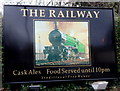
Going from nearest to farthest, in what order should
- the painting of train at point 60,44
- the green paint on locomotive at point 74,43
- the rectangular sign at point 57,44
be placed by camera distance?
the rectangular sign at point 57,44 → the painting of train at point 60,44 → the green paint on locomotive at point 74,43

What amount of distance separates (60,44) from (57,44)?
3.6 inches

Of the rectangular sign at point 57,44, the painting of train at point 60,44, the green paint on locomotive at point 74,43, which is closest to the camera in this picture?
the rectangular sign at point 57,44

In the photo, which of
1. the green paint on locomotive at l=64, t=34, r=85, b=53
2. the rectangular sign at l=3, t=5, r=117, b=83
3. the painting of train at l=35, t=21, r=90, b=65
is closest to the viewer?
the rectangular sign at l=3, t=5, r=117, b=83

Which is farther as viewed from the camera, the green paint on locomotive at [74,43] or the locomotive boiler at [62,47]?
the green paint on locomotive at [74,43]

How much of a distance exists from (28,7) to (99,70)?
9.63 ft

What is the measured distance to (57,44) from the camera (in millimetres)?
6230

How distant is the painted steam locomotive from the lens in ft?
20.3

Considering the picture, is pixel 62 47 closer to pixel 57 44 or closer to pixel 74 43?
pixel 57 44

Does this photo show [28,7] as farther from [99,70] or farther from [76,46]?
[99,70]

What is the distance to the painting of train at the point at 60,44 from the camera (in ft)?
20.1

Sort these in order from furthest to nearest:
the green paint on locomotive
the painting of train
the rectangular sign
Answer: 1. the green paint on locomotive
2. the painting of train
3. the rectangular sign

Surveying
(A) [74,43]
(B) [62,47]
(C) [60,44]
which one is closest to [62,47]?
(B) [62,47]

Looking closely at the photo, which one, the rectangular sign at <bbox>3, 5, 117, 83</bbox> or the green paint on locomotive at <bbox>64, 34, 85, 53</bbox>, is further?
the green paint on locomotive at <bbox>64, 34, 85, 53</bbox>

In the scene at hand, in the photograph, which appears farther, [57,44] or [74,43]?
[74,43]
